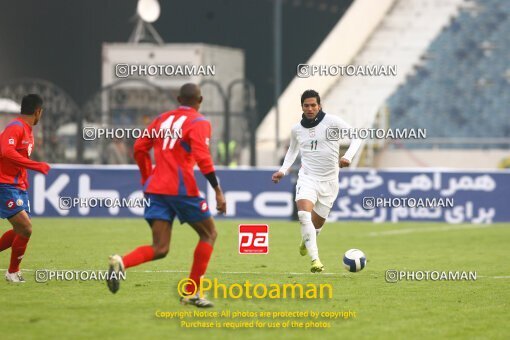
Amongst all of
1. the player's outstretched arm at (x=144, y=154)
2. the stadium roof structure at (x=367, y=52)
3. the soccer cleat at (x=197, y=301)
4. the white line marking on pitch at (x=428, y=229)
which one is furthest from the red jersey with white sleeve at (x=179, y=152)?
the stadium roof structure at (x=367, y=52)

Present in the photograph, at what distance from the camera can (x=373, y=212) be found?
1047 inches

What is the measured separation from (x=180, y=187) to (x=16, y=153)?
2.88 metres

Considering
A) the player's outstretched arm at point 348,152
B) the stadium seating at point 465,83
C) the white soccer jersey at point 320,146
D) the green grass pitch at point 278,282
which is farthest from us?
the stadium seating at point 465,83

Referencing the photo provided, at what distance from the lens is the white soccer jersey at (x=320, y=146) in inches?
591

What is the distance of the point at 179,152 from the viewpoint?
11.0 metres

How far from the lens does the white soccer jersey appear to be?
49.3ft

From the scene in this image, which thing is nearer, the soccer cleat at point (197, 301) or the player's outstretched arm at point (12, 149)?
the soccer cleat at point (197, 301)

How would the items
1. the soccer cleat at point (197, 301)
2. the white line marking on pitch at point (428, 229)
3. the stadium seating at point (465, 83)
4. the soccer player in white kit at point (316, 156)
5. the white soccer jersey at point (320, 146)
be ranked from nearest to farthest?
the soccer cleat at point (197, 301)
the soccer player in white kit at point (316, 156)
the white soccer jersey at point (320, 146)
the white line marking on pitch at point (428, 229)
the stadium seating at point (465, 83)

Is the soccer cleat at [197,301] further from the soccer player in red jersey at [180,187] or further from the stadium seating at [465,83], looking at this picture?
the stadium seating at [465,83]

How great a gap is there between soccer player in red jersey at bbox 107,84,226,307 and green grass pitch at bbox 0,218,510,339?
0.50 metres

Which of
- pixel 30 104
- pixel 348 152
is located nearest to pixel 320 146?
pixel 348 152

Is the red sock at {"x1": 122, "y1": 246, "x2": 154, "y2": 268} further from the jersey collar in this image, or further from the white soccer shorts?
the jersey collar

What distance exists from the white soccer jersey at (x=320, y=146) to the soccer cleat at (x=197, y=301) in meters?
4.16

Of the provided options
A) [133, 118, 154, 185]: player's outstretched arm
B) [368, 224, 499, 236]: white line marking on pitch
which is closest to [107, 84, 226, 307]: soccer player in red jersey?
[133, 118, 154, 185]: player's outstretched arm
